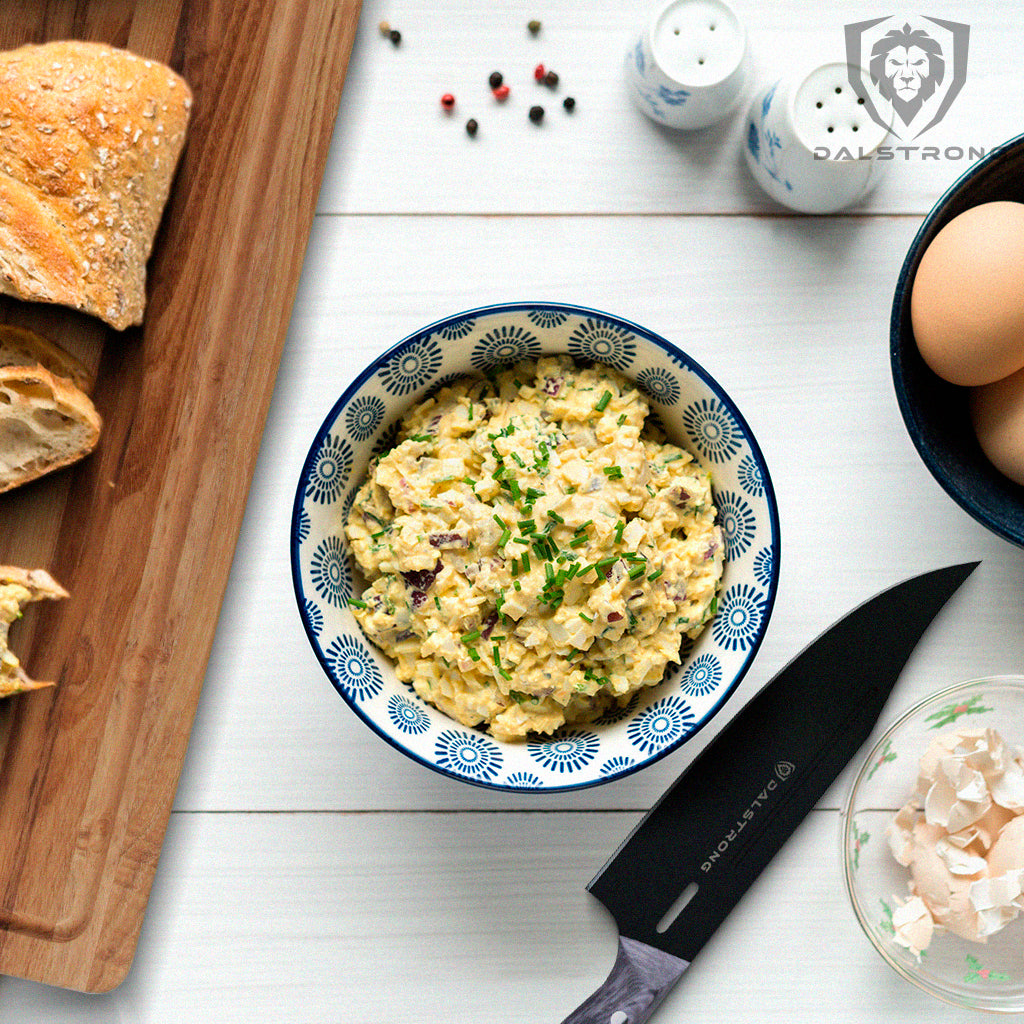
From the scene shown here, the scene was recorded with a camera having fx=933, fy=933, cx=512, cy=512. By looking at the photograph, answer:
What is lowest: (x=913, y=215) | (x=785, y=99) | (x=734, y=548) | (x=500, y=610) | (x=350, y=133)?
(x=500, y=610)

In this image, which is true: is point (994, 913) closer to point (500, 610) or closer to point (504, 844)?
point (504, 844)

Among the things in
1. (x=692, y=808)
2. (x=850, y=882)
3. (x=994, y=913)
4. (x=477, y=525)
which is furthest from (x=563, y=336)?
(x=994, y=913)

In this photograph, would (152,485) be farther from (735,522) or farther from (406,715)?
(735,522)

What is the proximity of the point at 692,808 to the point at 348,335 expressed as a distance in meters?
1.01

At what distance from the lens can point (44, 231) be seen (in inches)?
58.8

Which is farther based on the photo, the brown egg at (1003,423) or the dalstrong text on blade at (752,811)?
the dalstrong text on blade at (752,811)

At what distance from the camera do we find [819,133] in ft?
4.76

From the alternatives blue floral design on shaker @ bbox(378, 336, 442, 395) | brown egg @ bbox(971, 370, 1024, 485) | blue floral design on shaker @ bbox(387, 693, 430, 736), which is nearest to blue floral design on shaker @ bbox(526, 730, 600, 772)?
blue floral design on shaker @ bbox(387, 693, 430, 736)

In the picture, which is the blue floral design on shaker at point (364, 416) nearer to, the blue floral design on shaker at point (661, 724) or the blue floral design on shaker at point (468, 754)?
the blue floral design on shaker at point (468, 754)

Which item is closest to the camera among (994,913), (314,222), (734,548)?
(734,548)

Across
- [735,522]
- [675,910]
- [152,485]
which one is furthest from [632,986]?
[152,485]

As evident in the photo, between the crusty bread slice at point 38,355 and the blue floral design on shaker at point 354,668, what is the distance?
2.26ft

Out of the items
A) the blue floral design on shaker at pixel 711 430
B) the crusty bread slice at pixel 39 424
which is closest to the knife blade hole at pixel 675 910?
the blue floral design on shaker at pixel 711 430

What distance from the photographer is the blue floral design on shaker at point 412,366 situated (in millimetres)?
1320
